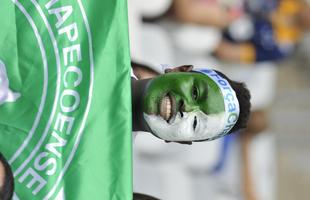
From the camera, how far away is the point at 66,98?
1085mm

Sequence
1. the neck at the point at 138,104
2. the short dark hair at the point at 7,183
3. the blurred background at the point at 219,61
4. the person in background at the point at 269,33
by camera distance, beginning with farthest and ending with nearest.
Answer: the person in background at the point at 269,33, the blurred background at the point at 219,61, the neck at the point at 138,104, the short dark hair at the point at 7,183

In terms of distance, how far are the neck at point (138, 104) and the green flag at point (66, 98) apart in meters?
0.03

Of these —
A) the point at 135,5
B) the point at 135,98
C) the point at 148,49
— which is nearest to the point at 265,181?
the point at 148,49

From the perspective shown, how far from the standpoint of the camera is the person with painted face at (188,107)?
42.8 inches

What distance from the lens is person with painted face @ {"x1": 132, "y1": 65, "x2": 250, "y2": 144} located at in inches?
42.8

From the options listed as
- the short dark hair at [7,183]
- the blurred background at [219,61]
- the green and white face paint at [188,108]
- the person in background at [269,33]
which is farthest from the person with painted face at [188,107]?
the person in background at [269,33]

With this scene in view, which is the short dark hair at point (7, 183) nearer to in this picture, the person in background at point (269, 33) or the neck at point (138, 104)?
the neck at point (138, 104)

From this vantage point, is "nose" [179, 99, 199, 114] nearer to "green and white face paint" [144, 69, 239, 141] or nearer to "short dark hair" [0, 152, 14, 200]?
"green and white face paint" [144, 69, 239, 141]

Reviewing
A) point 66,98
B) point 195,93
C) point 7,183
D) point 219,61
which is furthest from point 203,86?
point 219,61

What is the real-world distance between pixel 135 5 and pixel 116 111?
813 mm

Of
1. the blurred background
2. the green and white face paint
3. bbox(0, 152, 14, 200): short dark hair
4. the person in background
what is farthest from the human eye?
the person in background

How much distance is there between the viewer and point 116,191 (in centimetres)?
110

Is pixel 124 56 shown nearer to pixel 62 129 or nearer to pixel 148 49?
pixel 62 129

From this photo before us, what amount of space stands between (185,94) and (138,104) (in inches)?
3.1
